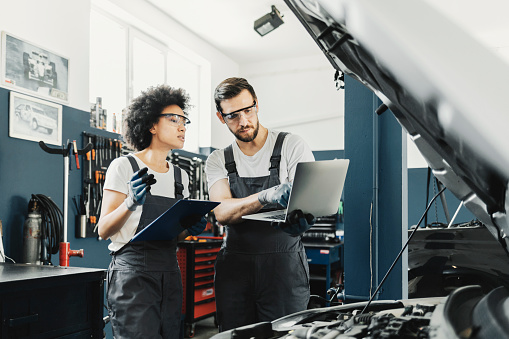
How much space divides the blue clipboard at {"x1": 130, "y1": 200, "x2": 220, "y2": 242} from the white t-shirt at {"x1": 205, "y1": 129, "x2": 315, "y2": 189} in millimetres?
212

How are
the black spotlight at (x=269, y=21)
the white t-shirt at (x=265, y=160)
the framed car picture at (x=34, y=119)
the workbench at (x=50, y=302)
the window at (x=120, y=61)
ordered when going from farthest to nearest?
the black spotlight at (x=269, y=21)
the window at (x=120, y=61)
the framed car picture at (x=34, y=119)
the white t-shirt at (x=265, y=160)
the workbench at (x=50, y=302)

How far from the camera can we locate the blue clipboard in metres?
1.67

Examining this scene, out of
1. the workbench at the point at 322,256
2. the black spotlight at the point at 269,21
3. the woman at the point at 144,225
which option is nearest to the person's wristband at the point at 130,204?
the woman at the point at 144,225

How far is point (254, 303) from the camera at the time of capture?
176 centimetres

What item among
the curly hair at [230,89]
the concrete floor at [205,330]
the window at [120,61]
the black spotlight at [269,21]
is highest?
the black spotlight at [269,21]

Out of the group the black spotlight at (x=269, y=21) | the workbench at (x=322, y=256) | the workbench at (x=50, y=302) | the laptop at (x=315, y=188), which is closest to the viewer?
the laptop at (x=315, y=188)

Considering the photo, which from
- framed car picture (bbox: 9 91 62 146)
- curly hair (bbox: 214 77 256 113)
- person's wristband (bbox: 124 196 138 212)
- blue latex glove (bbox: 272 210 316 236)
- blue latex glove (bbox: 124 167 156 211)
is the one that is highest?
framed car picture (bbox: 9 91 62 146)

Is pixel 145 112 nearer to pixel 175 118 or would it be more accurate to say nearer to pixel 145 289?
pixel 175 118

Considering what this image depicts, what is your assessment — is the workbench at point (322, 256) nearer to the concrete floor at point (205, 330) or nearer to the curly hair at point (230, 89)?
the concrete floor at point (205, 330)

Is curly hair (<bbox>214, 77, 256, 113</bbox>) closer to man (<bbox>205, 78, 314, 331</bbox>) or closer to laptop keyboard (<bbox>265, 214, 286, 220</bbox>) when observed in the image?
man (<bbox>205, 78, 314, 331</bbox>)

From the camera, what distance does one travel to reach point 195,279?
4273 mm

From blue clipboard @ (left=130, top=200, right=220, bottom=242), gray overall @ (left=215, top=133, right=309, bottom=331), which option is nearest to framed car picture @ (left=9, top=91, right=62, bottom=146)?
blue clipboard @ (left=130, top=200, right=220, bottom=242)

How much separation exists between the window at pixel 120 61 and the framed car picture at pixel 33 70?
0.64m

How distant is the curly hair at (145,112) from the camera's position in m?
2.22
